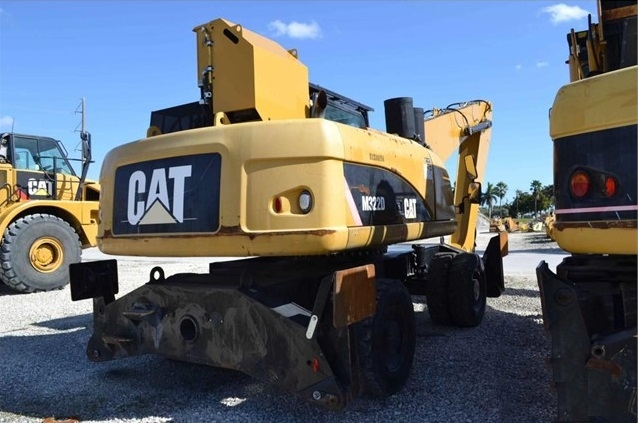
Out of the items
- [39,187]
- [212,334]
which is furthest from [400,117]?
[39,187]

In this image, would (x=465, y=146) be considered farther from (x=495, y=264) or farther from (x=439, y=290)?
(x=439, y=290)

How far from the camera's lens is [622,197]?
7.88 ft

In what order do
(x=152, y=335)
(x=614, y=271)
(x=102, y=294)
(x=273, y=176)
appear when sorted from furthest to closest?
(x=102, y=294)
(x=152, y=335)
(x=273, y=176)
(x=614, y=271)

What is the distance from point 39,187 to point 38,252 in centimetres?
146

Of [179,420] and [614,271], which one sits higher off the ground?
[614,271]

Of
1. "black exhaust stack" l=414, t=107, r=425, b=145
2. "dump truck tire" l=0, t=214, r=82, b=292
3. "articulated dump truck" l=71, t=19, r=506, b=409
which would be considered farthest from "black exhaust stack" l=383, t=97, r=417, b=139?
"dump truck tire" l=0, t=214, r=82, b=292

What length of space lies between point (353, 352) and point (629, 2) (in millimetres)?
2722

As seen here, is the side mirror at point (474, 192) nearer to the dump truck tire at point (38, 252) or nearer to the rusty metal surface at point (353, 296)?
the rusty metal surface at point (353, 296)

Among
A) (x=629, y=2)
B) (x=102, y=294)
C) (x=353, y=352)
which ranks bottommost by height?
(x=353, y=352)

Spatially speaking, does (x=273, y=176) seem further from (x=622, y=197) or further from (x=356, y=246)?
(x=622, y=197)

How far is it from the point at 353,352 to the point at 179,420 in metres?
1.30

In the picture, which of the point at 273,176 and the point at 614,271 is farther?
the point at 273,176

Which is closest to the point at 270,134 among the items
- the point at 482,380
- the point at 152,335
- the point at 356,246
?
the point at 356,246

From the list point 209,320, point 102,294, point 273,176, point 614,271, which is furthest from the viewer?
point 102,294
